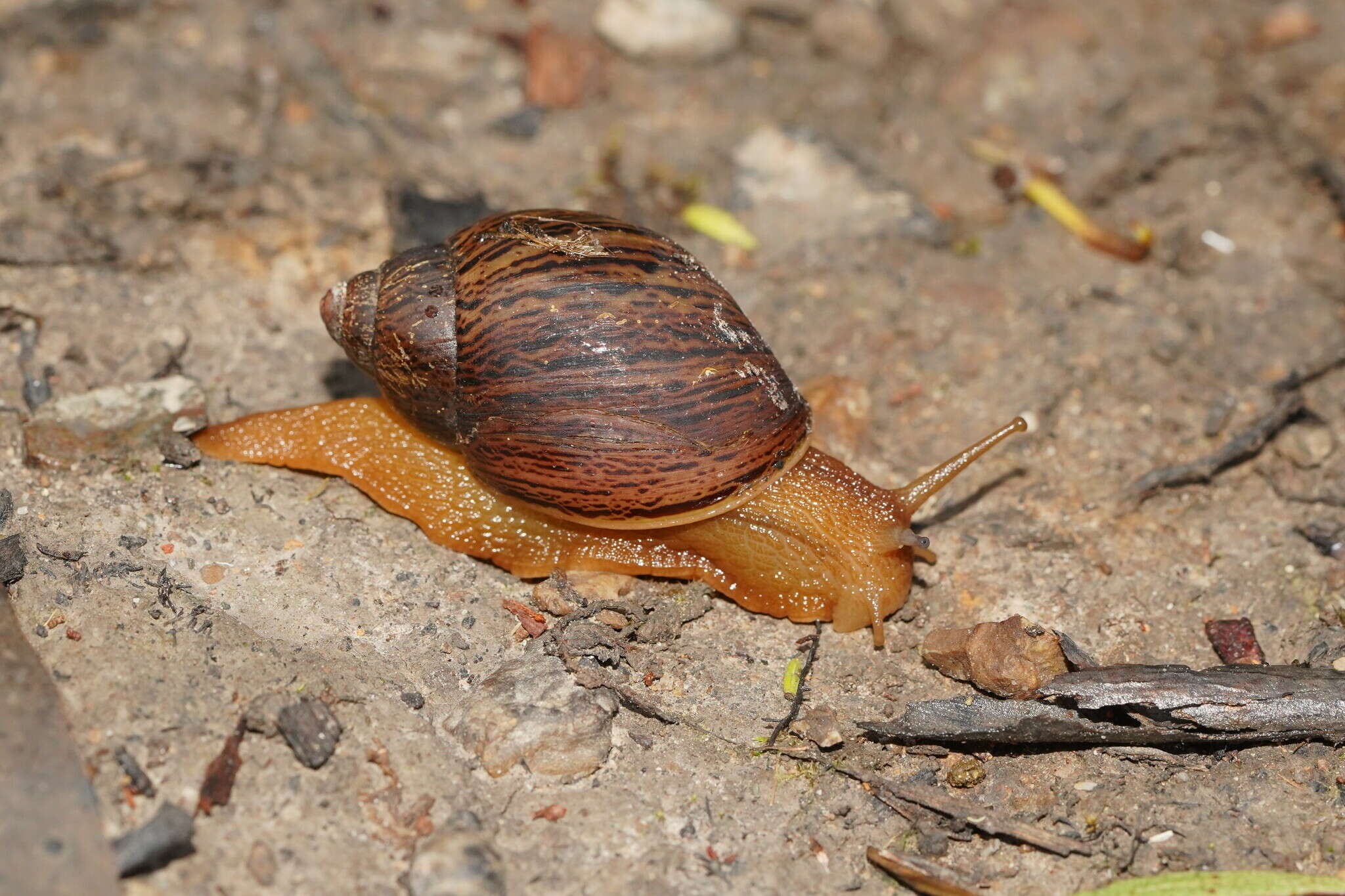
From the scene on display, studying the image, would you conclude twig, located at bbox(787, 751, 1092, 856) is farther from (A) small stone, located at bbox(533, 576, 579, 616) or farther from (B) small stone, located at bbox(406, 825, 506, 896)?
(B) small stone, located at bbox(406, 825, 506, 896)

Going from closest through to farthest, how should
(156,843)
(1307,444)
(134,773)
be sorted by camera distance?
(156,843), (134,773), (1307,444)

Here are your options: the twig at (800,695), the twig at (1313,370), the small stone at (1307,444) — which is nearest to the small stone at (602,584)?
the twig at (800,695)

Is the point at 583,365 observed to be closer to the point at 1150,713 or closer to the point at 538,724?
the point at 538,724

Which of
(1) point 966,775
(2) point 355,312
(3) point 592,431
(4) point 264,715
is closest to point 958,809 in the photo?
(1) point 966,775

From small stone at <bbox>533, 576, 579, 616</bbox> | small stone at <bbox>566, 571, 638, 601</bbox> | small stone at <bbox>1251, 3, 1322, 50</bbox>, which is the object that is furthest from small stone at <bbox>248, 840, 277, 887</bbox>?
small stone at <bbox>1251, 3, 1322, 50</bbox>

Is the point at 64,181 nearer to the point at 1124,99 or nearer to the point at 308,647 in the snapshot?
the point at 308,647

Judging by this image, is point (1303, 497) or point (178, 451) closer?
point (178, 451)

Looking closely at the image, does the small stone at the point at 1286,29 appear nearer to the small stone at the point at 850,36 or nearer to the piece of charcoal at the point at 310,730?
the small stone at the point at 850,36
